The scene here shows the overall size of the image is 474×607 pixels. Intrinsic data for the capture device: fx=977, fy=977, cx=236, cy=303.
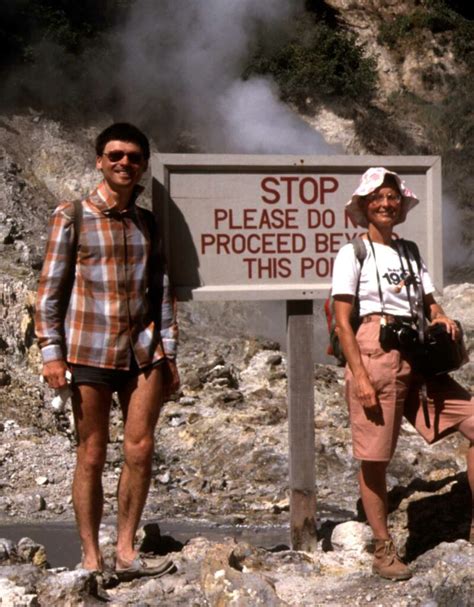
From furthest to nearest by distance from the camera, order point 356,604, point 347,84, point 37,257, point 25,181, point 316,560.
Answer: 1. point 347,84
2. point 25,181
3. point 37,257
4. point 316,560
5. point 356,604

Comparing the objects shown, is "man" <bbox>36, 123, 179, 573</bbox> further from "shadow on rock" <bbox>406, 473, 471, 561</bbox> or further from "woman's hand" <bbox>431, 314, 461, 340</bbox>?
"shadow on rock" <bbox>406, 473, 471, 561</bbox>

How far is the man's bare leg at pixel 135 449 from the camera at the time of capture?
3508 mm

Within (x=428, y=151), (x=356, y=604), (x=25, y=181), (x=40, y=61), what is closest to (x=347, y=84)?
(x=428, y=151)

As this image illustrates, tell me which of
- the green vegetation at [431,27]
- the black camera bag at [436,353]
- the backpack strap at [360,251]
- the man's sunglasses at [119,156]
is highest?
the green vegetation at [431,27]

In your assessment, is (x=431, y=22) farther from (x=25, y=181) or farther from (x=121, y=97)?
(x=25, y=181)

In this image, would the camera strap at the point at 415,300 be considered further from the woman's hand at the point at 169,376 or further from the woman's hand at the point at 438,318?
the woman's hand at the point at 169,376

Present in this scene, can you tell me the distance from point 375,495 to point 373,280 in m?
0.78

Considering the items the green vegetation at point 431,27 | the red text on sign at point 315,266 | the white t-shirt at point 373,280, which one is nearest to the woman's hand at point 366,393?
the white t-shirt at point 373,280

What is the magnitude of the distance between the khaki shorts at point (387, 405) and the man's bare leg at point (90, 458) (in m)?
0.90

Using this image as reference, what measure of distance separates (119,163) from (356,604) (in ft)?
5.75

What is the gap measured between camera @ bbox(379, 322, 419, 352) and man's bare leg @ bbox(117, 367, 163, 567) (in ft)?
2.68

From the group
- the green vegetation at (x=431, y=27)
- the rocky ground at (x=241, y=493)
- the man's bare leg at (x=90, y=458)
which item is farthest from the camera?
the green vegetation at (x=431, y=27)

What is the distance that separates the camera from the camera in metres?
3.46

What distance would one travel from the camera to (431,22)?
2069 centimetres
